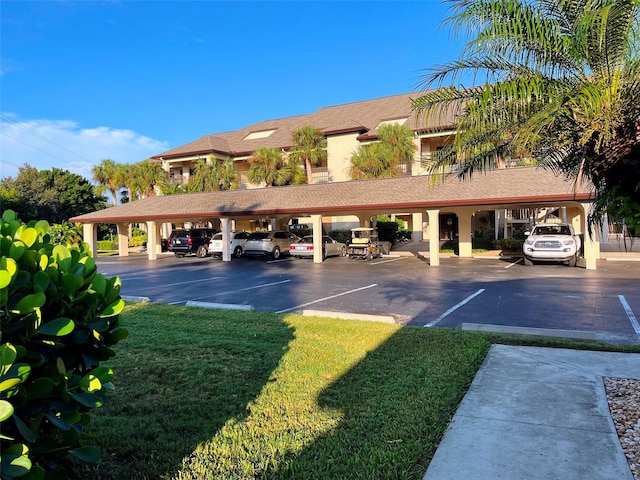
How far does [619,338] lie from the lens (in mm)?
7293

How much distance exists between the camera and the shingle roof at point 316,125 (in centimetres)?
3959

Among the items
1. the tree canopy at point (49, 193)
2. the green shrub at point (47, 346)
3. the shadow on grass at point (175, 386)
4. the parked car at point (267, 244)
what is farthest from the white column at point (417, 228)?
the tree canopy at point (49, 193)

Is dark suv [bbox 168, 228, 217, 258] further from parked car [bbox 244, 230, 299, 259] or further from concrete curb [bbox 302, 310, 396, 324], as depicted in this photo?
concrete curb [bbox 302, 310, 396, 324]

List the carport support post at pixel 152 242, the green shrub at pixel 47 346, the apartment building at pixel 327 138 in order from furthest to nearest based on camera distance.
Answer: the apartment building at pixel 327 138 < the carport support post at pixel 152 242 < the green shrub at pixel 47 346

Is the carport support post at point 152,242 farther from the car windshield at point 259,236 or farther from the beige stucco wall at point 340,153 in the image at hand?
the beige stucco wall at point 340,153

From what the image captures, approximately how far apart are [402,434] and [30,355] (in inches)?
112

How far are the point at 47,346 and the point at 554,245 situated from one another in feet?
66.3

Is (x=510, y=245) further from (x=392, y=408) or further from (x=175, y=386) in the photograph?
(x=175, y=386)

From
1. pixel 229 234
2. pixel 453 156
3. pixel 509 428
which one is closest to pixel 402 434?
pixel 509 428

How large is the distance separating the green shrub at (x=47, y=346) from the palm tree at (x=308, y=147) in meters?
35.2

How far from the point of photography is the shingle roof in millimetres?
39594

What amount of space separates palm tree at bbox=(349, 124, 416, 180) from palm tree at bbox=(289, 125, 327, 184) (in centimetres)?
475

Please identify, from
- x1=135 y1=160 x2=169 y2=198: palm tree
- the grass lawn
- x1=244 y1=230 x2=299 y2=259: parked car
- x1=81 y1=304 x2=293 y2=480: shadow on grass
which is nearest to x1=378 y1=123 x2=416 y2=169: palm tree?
x1=244 y1=230 x2=299 y2=259: parked car

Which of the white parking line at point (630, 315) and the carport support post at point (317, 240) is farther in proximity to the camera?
the carport support post at point (317, 240)
